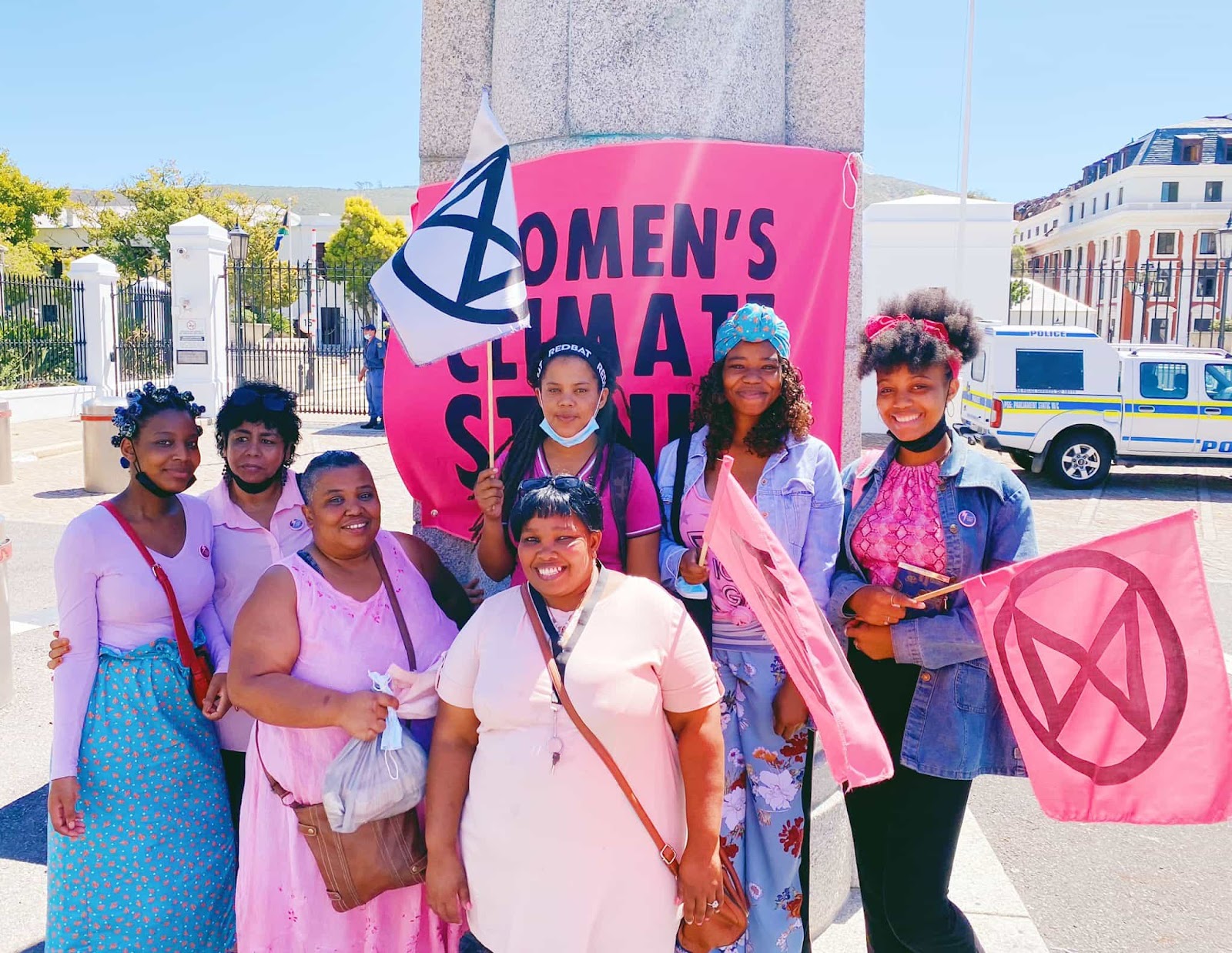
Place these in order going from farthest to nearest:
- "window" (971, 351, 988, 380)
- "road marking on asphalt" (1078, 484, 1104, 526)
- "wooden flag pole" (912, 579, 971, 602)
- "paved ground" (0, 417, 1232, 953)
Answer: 1. "window" (971, 351, 988, 380)
2. "road marking on asphalt" (1078, 484, 1104, 526)
3. "paved ground" (0, 417, 1232, 953)
4. "wooden flag pole" (912, 579, 971, 602)

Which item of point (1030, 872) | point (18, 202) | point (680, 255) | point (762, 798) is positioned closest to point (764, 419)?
point (680, 255)

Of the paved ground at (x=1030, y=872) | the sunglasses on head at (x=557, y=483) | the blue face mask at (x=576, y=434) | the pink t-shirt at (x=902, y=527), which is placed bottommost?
the paved ground at (x=1030, y=872)

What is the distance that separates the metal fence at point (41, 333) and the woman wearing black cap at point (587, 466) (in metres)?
18.1

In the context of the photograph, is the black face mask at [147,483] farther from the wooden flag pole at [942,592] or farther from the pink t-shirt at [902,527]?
the wooden flag pole at [942,592]

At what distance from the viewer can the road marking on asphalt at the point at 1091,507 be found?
10648mm

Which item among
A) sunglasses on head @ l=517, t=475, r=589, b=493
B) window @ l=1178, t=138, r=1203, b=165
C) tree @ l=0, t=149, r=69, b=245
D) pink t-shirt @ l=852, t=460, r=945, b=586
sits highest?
window @ l=1178, t=138, r=1203, b=165

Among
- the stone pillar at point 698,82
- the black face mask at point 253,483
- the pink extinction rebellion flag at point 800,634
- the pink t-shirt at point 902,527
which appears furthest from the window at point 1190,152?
the black face mask at point 253,483

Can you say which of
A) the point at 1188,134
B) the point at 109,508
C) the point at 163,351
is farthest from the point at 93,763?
the point at 1188,134

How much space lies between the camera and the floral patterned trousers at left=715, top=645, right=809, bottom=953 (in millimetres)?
2691


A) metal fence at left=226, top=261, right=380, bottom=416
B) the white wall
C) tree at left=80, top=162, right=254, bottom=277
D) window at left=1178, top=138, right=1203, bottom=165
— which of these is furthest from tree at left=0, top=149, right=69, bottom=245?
window at left=1178, top=138, right=1203, bottom=165

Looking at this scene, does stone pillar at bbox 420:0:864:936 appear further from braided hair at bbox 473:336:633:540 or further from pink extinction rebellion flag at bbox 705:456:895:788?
pink extinction rebellion flag at bbox 705:456:895:788

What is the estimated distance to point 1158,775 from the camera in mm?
2277

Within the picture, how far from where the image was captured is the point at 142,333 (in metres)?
19.1

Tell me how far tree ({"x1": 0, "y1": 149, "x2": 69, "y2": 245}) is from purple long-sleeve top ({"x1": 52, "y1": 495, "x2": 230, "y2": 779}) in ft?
111
